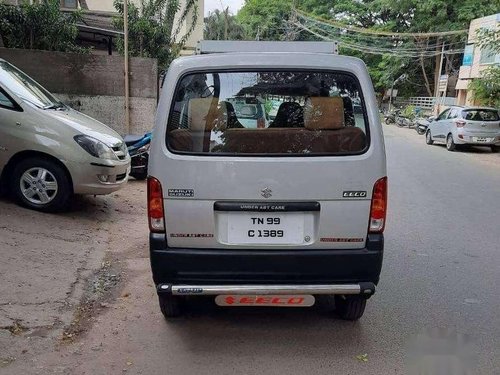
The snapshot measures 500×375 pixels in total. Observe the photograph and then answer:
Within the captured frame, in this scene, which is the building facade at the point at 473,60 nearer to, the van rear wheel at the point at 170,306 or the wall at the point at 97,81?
the wall at the point at 97,81

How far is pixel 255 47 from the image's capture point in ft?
11.3

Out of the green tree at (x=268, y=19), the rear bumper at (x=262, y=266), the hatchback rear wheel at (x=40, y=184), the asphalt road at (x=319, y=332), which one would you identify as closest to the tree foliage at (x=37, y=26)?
the hatchback rear wheel at (x=40, y=184)

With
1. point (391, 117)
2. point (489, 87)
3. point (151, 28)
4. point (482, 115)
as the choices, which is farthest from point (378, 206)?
point (391, 117)

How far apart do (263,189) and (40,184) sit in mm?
3859

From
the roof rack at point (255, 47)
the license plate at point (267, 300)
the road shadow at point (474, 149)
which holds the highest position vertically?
the roof rack at point (255, 47)

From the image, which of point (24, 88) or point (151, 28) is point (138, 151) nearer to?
point (24, 88)

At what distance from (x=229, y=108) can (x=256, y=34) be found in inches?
1757

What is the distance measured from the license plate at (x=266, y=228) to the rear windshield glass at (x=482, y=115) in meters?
14.8

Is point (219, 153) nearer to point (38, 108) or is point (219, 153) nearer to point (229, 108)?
point (229, 108)

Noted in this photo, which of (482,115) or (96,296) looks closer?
(96,296)

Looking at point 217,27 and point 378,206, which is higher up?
point 217,27

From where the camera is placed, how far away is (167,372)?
3.09 metres

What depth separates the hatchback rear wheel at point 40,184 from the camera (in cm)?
593

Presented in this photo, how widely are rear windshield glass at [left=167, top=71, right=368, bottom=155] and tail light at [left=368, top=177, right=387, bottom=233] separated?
0.26 m
